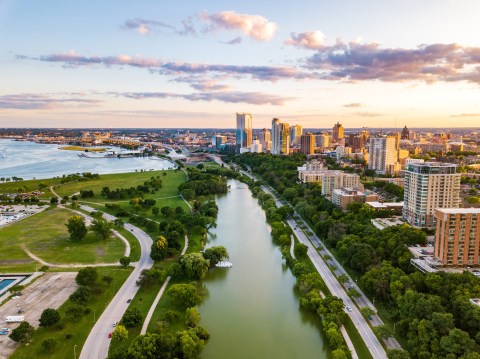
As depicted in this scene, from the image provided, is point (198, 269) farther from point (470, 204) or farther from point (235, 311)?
point (470, 204)

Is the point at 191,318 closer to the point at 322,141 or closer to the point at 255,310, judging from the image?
the point at 255,310

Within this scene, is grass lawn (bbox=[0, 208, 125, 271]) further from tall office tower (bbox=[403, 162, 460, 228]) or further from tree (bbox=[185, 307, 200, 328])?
tall office tower (bbox=[403, 162, 460, 228])

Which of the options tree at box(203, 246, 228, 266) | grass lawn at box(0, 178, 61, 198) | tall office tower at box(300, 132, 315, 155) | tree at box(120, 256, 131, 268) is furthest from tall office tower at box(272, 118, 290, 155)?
tree at box(120, 256, 131, 268)

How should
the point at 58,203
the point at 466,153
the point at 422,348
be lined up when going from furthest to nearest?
the point at 466,153 → the point at 58,203 → the point at 422,348

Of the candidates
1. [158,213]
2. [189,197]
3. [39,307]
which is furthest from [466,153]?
[39,307]

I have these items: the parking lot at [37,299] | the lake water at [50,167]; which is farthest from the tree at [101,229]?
the lake water at [50,167]

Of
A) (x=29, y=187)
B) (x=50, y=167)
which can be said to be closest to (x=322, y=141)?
(x=50, y=167)
